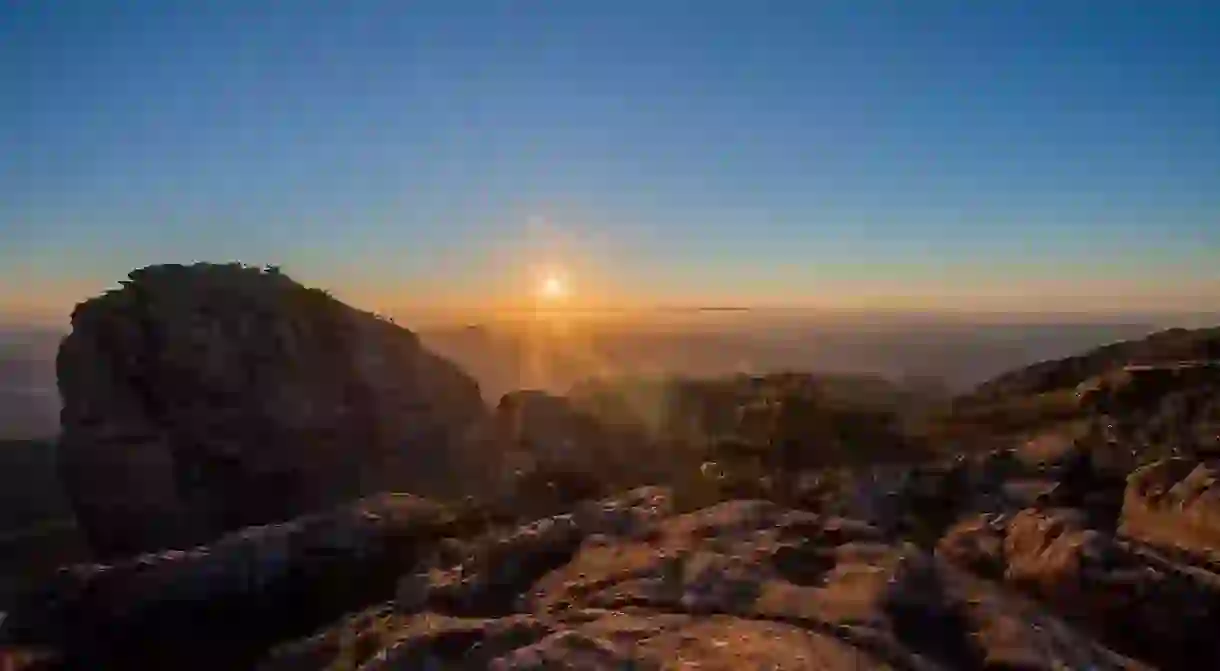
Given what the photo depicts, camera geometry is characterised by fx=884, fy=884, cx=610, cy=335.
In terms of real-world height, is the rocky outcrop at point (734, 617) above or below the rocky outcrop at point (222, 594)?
above

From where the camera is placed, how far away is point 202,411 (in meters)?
16.1

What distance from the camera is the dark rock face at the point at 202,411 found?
15492 mm

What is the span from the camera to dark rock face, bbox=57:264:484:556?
15.5 metres

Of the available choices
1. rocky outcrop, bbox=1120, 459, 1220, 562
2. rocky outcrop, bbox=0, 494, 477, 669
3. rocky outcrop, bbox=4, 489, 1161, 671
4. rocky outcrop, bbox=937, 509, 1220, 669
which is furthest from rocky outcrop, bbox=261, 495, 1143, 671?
rocky outcrop, bbox=1120, 459, 1220, 562

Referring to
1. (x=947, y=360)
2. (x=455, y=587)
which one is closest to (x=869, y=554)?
(x=455, y=587)

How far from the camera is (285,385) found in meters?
16.8

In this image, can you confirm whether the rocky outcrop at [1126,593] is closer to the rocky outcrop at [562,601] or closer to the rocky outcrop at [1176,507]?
the rocky outcrop at [562,601]

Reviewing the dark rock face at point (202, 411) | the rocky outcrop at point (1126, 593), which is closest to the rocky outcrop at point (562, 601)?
the rocky outcrop at point (1126, 593)

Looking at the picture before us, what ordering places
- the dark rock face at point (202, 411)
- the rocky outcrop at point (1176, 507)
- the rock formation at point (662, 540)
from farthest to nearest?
1. the dark rock face at point (202, 411)
2. the rocky outcrop at point (1176, 507)
3. the rock formation at point (662, 540)

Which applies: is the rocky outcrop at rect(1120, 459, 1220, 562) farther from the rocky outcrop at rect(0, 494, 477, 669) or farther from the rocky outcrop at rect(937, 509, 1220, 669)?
the rocky outcrop at rect(0, 494, 477, 669)

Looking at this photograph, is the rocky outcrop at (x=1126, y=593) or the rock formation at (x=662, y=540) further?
the rocky outcrop at (x=1126, y=593)

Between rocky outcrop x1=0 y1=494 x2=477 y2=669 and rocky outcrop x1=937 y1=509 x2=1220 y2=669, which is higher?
rocky outcrop x1=937 y1=509 x2=1220 y2=669

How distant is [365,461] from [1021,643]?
15.4 metres

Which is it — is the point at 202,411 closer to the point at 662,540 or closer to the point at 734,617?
the point at 662,540
